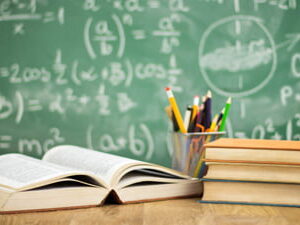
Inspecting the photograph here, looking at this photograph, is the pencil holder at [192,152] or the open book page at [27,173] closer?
the open book page at [27,173]

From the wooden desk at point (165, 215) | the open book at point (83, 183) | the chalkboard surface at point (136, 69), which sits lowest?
the wooden desk at point (165, 215)

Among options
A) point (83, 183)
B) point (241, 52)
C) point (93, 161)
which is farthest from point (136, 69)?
point (83, 183)

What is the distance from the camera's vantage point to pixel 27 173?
94cm

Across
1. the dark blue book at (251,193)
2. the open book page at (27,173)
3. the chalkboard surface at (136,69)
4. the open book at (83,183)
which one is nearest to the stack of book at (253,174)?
the dark blue book at (251,193)

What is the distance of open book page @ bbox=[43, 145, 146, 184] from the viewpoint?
96cm

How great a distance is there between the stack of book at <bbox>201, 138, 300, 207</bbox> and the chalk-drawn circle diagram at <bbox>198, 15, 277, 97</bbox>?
44 centimetres

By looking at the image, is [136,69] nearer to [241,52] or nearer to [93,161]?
[241,52]

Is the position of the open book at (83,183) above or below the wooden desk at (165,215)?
above

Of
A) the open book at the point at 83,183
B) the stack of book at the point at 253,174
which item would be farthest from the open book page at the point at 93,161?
the stack of book at the point at 253,174

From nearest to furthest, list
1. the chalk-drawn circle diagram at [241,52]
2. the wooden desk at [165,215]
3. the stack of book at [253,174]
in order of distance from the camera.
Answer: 1. the wooden desk at [165,215]
2. the stack of book at [253,174]
3. the chalk-drawn circle diagram at [241,52]

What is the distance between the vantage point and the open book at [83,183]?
0.86 metres

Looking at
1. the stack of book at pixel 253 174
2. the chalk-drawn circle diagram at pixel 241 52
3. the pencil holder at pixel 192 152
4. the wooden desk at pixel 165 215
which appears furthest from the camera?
the chalk-drawn circle diagram at pixel 241 52

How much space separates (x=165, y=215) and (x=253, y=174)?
214 millimetres

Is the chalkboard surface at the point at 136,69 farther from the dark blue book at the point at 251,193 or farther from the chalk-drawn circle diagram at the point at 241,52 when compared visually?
the dark blue book at the point at 251,193
